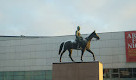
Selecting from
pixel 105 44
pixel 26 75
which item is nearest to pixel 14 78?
pixel 26 75

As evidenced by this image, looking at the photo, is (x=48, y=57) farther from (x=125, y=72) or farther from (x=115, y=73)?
(x=125, y=72)

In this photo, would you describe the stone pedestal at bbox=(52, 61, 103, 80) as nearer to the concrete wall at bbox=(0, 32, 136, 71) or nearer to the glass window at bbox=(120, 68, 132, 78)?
the glass window at bbox=(120, 68, 132, 78)

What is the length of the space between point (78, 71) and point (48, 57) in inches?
783

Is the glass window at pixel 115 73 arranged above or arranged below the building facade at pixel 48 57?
below

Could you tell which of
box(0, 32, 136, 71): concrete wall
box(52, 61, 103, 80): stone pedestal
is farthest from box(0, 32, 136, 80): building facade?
box(52, 61, 103, 80): stone pedestal

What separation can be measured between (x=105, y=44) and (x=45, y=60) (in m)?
9.89

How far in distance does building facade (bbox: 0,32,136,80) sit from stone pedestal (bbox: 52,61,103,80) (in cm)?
1633

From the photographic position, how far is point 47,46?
41.9 meters

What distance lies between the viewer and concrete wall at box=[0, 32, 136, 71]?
3816 cm

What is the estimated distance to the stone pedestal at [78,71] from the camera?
21.5 m

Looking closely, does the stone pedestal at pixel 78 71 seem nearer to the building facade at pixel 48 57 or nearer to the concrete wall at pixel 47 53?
the building facade at pixel 48 57

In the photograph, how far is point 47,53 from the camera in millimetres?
41688

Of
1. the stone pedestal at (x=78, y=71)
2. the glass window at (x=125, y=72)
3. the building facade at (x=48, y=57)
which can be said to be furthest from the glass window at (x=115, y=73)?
the stone pedestal at (x=78, y=71)

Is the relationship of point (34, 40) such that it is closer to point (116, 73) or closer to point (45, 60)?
point (45, 60)
